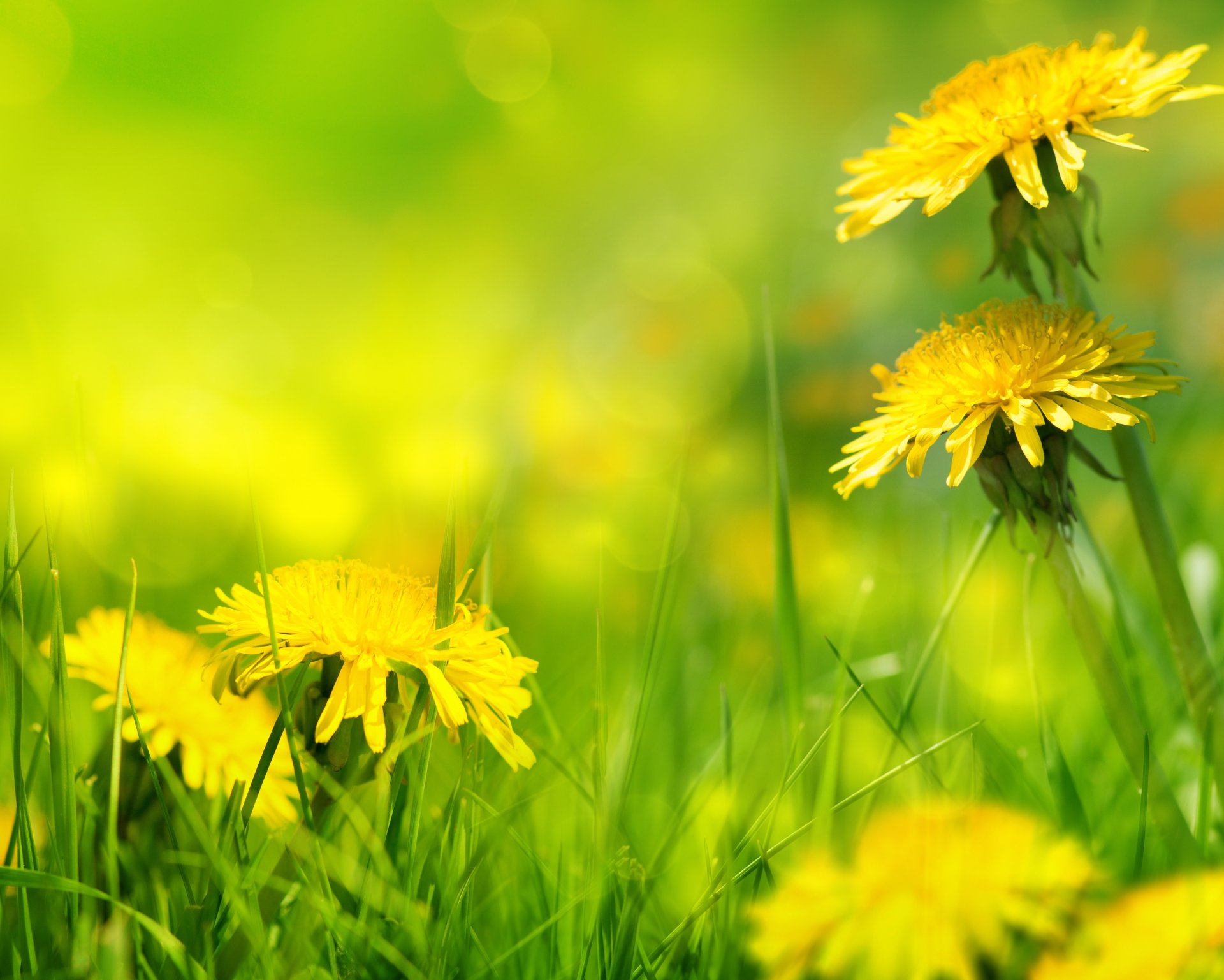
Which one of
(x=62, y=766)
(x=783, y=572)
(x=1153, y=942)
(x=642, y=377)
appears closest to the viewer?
(x=1153, y=942)

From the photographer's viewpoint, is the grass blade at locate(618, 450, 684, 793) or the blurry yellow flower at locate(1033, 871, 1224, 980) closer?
the blurry yellow flower at locate(1033, 871, 1224, 980)

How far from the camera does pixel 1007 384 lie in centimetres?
50

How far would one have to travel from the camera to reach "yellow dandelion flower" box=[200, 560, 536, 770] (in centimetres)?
43

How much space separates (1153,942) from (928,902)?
0.07 meters

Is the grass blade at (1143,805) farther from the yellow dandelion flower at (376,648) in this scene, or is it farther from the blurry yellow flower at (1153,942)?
the yellow dandelion flower at (376,648)

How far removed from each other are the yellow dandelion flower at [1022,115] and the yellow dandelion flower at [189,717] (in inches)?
16.1

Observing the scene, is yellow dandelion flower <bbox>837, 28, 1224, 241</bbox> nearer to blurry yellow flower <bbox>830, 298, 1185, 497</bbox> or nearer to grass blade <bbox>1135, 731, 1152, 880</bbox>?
blurry yellow flower <bbox>830, 298, 1185, 497</bbox>

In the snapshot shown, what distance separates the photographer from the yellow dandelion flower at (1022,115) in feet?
1.70

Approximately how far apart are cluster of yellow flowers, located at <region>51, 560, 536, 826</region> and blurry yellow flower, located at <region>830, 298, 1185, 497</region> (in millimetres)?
194

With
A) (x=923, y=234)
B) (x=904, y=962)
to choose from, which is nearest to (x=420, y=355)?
(x=923, y=234)

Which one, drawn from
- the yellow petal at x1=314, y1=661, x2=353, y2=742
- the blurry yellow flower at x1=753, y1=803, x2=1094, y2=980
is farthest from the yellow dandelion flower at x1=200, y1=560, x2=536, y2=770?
the blurry yellow flower at x1=753, y1=803, x2=1094, y2=980

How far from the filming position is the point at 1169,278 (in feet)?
6.55

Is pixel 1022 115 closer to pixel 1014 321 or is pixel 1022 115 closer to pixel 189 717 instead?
pixel 1014 321

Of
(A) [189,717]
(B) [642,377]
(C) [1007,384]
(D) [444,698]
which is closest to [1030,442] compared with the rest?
(C) [1007,384]
